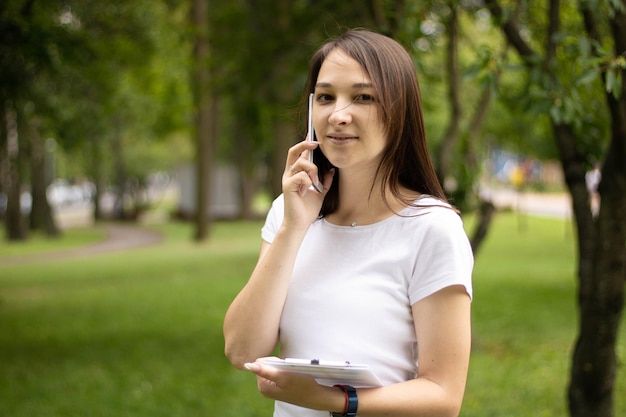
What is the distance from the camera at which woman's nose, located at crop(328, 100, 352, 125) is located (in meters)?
2.09

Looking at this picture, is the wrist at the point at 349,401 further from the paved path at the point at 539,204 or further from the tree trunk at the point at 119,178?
the tree trunk at the point at 119,178

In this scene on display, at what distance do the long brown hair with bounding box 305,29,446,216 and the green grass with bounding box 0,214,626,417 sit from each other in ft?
15.7

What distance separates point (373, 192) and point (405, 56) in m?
0.37

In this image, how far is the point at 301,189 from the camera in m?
2.23

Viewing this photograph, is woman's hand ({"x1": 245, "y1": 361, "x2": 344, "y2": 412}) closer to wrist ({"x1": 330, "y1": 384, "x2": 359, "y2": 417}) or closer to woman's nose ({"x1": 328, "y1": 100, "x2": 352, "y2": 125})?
wrist ({"x1": 330, "y1": 384, "x2": 359, "y2": 417})

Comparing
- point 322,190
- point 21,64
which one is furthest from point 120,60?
point 322,190

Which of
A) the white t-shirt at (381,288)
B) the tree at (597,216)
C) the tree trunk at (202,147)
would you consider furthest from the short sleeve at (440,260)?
the tree trunk at (202,147)

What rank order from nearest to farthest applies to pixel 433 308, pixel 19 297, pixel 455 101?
pixel 433 308
pixel 455 101
pixel 19 297

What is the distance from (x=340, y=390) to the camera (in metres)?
2.02

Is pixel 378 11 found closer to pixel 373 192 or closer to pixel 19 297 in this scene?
pixel 373 192

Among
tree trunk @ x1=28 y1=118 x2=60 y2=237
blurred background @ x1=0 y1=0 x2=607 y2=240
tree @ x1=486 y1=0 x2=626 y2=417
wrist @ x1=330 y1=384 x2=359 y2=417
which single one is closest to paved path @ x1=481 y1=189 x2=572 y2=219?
blurred background @ x1=0 y1=0 x2=607 y2=240

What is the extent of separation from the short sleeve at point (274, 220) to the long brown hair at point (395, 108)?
0.13 meters

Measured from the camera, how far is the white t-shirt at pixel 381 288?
204 centimetres

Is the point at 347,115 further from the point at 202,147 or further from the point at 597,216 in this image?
the point at 202,147
